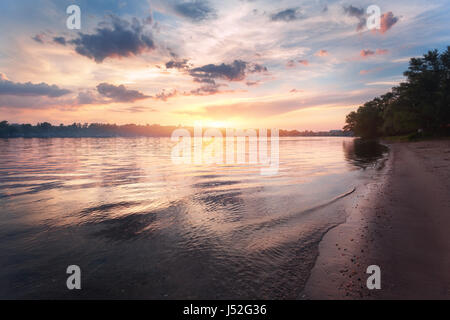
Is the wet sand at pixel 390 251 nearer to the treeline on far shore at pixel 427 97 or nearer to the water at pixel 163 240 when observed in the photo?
the water at pixel 163 240

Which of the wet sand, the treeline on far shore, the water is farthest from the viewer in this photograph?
the treeline on far shore

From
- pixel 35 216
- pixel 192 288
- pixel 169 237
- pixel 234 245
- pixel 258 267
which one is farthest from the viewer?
pixel 35 216

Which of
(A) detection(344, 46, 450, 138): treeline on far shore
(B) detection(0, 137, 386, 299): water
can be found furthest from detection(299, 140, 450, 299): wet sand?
(A) detection(344, 46, 450, 138): treeline on far shore

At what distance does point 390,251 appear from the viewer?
7406 millimetres

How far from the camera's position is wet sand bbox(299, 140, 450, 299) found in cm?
565

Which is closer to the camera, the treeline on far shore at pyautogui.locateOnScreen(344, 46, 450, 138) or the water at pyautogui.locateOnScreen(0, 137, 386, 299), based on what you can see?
the water at pyautogui.locateOnScreen(0, 137, 386, 299)

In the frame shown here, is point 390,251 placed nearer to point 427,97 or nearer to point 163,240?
point 163,240

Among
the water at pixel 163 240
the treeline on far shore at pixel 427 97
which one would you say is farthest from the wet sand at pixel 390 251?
the treeline on far shore at pixel 427 97

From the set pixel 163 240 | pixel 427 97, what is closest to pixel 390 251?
pixel 163 240

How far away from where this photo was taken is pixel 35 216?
37.8 feet

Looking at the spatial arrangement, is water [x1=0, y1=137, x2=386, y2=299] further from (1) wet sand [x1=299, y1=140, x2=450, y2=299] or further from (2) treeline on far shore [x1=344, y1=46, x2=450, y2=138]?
(2) treeline on far shore [x1=344, y1=46, x2=450, y2=138]

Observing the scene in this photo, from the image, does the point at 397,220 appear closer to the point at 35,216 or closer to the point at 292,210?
the point at 292,210
